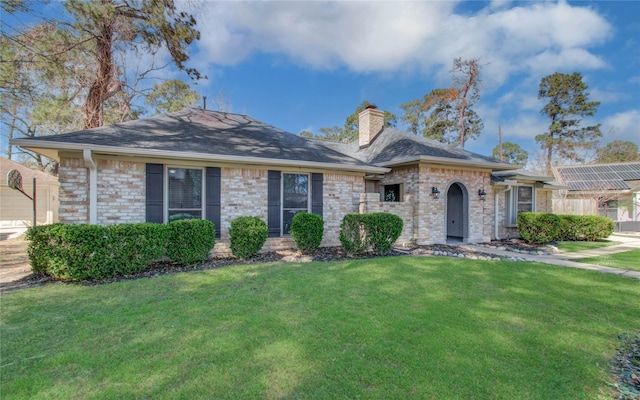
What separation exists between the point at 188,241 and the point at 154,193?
66.4 inches

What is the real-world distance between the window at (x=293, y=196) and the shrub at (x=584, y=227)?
11521 millimetres

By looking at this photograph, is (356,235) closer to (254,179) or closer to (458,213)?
(254,179)

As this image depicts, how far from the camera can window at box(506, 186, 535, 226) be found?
1301cm

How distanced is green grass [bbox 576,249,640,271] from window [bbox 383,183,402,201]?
5.77 metres

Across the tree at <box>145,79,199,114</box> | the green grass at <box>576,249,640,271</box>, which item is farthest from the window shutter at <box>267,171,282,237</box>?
the tree at <box>145,79,199,114</box>

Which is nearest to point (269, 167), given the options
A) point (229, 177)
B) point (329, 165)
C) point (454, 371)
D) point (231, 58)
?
point (229, 177)

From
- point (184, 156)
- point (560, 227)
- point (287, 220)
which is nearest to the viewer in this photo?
point (184, 156)

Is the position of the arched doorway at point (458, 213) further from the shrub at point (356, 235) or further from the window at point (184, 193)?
the window at point (184, 193)

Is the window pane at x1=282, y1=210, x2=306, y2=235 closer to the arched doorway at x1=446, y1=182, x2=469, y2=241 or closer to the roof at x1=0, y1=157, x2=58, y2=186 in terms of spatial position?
the arched doorway at x1=446, y1=182, x2=469, y2=241

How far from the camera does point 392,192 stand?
12.0m

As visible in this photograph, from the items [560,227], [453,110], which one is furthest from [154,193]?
[453,110]

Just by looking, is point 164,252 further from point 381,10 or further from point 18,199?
point 18,199

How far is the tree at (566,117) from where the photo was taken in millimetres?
25766

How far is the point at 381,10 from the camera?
1050 cm
